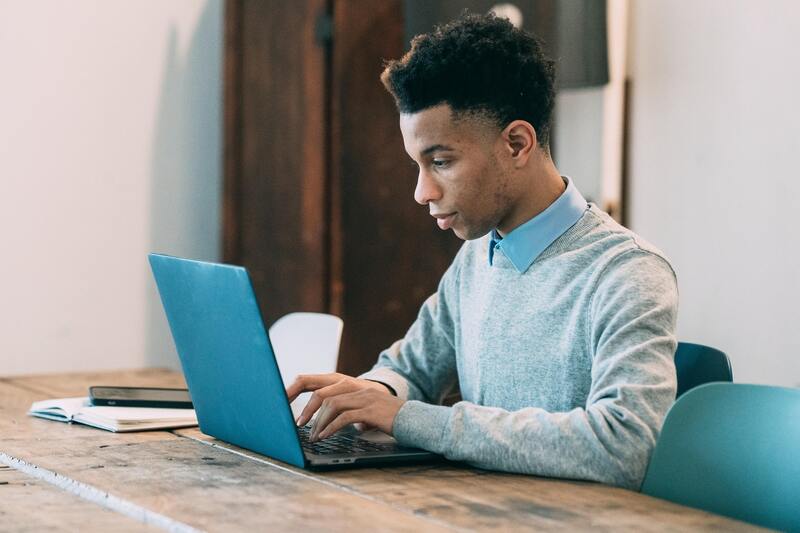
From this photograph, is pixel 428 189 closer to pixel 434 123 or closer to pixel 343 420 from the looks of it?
pixel 434 123

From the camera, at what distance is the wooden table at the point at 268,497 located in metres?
1.16

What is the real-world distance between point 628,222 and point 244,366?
2048mm

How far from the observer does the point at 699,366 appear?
1.68 meters

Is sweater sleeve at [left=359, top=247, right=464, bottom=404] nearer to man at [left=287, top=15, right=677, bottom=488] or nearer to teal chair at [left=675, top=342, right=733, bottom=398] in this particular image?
man at [left=287, top=15, right=677, bottom=488]

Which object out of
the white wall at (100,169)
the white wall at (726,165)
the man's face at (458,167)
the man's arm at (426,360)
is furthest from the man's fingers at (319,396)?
the white wall at (100,169)

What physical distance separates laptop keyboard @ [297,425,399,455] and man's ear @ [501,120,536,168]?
0.45 metres

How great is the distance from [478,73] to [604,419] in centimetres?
53

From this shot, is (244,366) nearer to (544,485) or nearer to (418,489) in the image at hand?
(418,489)

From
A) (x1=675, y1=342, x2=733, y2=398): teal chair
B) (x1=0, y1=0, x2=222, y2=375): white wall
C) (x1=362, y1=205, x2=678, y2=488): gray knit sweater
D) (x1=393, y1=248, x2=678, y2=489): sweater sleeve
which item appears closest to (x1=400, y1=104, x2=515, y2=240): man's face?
(x1=362, y1=205, x2=678, y2=488): gray knit sweater

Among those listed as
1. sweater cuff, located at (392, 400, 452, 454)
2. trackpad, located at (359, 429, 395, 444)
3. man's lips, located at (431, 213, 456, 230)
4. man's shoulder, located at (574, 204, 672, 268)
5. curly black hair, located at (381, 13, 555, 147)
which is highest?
curly black hair, located at (381, 13, 555, 147)

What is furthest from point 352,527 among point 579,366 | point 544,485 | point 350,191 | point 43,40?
point 43,40

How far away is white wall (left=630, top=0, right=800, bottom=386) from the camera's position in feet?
9.20

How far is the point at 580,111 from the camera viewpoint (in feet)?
10.8

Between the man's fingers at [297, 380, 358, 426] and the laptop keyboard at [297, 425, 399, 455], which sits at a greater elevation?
the man's fingers at [297, 380, 358, 426]
